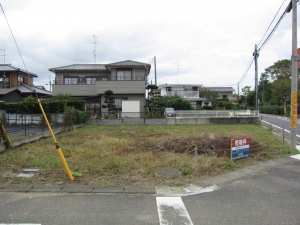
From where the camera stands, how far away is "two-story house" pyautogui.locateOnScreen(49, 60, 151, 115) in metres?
22.5

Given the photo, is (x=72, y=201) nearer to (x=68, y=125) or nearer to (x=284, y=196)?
(x=284, y=196)

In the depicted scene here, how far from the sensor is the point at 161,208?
339 cm

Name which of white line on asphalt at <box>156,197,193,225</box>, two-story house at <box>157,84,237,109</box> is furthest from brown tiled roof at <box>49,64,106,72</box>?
white line on asphalt at <box>156,197,193,225</box>

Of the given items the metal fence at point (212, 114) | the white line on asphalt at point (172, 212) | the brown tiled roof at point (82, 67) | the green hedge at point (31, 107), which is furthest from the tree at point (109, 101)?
the white line on asphalt at point (172, 212)

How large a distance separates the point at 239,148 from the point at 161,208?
154 inches

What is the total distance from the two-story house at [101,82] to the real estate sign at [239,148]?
16.0 metres

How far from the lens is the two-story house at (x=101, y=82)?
22547 mm

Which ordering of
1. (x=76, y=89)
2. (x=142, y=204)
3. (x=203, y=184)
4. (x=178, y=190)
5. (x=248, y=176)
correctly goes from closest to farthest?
(x=142, y=204)
(x=178, y=190)
(x=203, y=184)
(x=248, y=176)
(x=76, y=89)

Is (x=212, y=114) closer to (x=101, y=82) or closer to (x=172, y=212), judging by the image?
(x=101, y=82)

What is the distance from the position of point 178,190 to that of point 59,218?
7.23 ft

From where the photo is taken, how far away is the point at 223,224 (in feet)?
9.48

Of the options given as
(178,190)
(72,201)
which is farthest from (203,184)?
(72,201)

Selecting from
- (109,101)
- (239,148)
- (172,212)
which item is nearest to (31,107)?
(109,101)

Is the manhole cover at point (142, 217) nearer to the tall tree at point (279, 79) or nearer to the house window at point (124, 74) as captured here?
the house window at point (124, 74)
